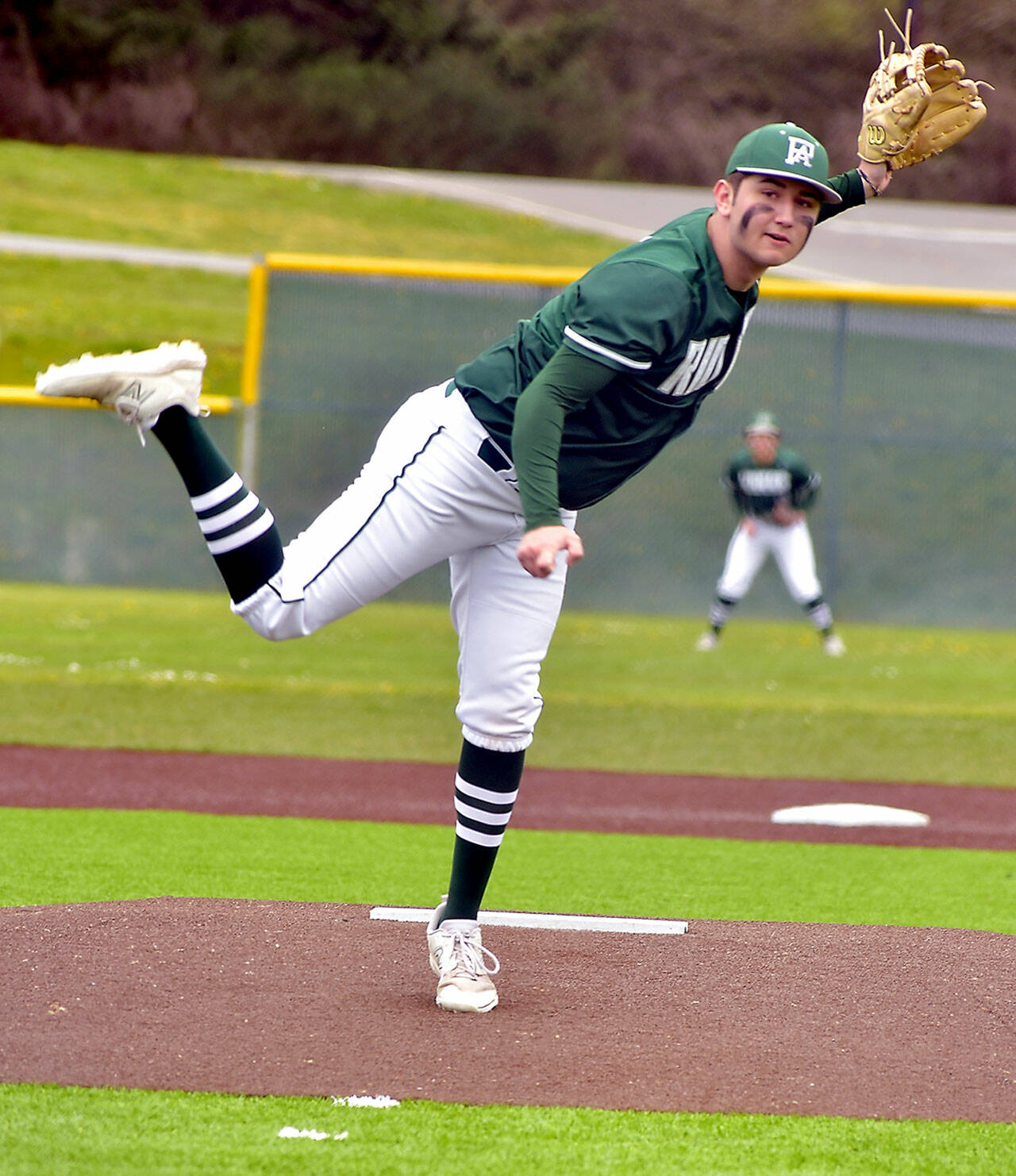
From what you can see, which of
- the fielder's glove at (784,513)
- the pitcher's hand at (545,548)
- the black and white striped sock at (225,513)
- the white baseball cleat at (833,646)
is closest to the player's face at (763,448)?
the fielder's glove at (784,513)

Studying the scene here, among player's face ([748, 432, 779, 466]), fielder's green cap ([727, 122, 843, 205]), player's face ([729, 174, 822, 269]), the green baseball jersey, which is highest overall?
fielder's green cap ([727, 122, 843, 205])

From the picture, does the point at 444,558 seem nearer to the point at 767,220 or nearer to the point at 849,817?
the point at 767,220

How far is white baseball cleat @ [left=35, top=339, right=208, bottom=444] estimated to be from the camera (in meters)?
3.32

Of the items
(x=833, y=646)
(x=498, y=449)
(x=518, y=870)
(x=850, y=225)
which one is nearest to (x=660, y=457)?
(x=833, y=646)

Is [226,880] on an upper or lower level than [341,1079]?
lower

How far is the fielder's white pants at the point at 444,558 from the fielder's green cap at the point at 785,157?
82 centimetres

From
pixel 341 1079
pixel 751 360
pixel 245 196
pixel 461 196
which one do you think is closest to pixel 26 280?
pixel 245 196

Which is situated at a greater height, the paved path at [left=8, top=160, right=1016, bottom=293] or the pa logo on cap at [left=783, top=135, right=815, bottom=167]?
the pa logo on cap at [left=783, top=135, right=815, bottom=167]

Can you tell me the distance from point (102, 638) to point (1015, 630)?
8.73 metres

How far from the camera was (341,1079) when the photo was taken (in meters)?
2.75

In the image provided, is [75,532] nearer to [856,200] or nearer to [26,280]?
[26,280]

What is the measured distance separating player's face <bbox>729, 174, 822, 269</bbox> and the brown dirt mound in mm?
1588

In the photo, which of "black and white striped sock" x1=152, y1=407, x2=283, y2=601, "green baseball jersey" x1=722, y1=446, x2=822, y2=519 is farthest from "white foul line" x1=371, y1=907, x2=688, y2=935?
"green baseball jersey" x1=722, y1=446, x2=822, y2=519

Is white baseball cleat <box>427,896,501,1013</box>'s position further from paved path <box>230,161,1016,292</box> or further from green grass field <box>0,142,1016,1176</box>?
paved path <box>230,161,1016,292</box>
